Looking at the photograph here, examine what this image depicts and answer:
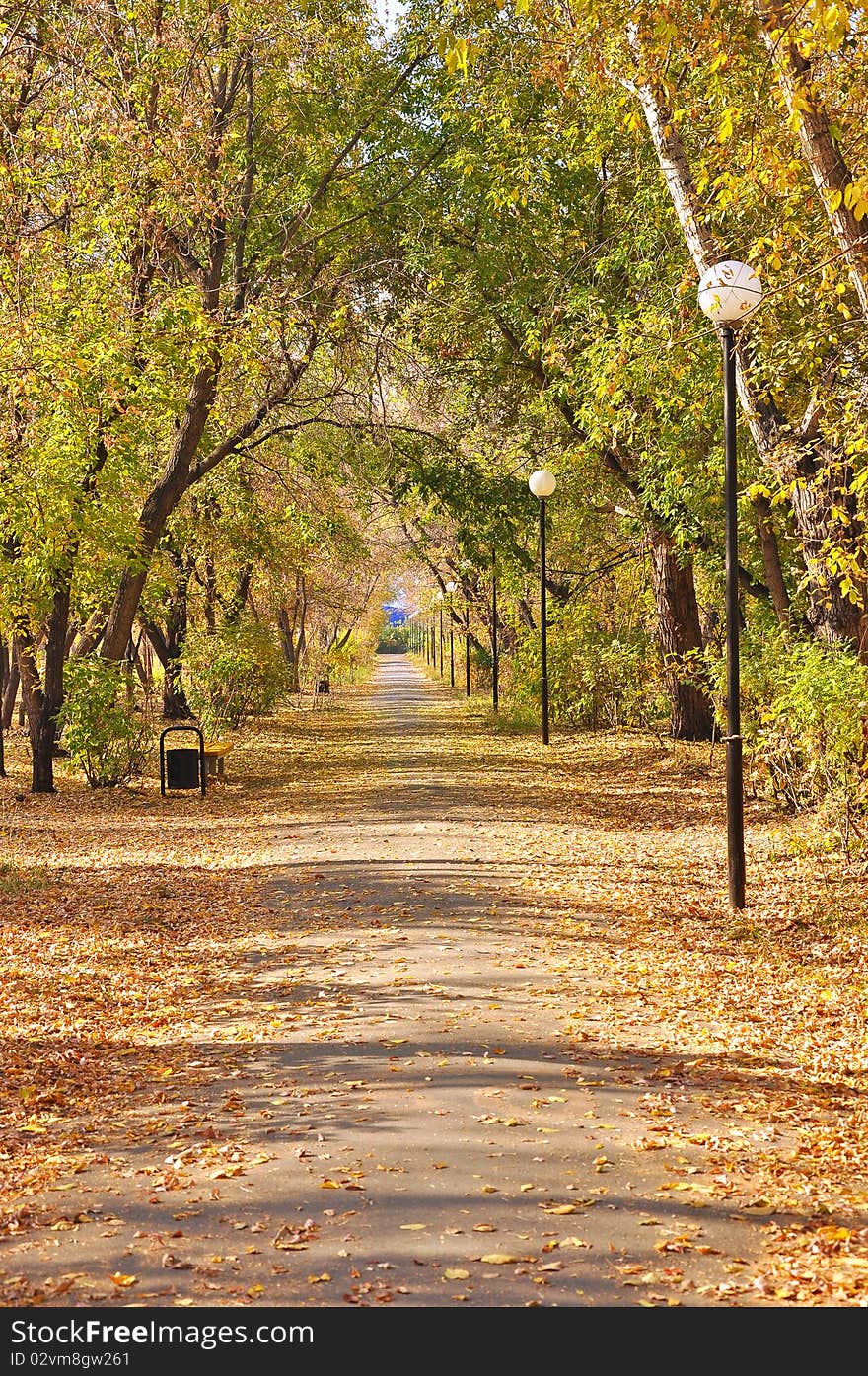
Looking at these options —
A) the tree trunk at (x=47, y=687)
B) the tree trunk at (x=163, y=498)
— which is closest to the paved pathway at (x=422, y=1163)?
the tree trunk at (x=47, y=687)

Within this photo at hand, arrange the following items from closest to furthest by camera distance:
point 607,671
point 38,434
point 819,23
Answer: point 819,23 < point 38,434 < point 607,671

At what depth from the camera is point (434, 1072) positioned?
224 inches

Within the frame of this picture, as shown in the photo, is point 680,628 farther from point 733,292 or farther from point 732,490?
point 733,292

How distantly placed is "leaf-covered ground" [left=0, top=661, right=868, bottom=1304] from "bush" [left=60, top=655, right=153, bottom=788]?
3828 millimetres

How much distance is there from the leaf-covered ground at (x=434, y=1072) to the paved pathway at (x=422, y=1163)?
1cm

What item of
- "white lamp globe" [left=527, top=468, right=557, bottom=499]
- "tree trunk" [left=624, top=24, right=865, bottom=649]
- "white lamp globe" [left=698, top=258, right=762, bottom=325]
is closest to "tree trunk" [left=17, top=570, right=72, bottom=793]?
"white lamp globe" [left=527, top=468, right=557, bottom=499]

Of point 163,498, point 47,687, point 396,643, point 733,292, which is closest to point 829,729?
point 733,292

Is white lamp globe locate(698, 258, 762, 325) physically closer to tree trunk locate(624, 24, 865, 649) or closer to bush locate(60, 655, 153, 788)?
tree trunk locate(624, 24, 865, 649)

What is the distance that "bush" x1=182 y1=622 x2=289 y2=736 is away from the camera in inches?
927

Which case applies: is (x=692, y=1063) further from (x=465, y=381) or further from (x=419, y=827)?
(x=465, y=381)
